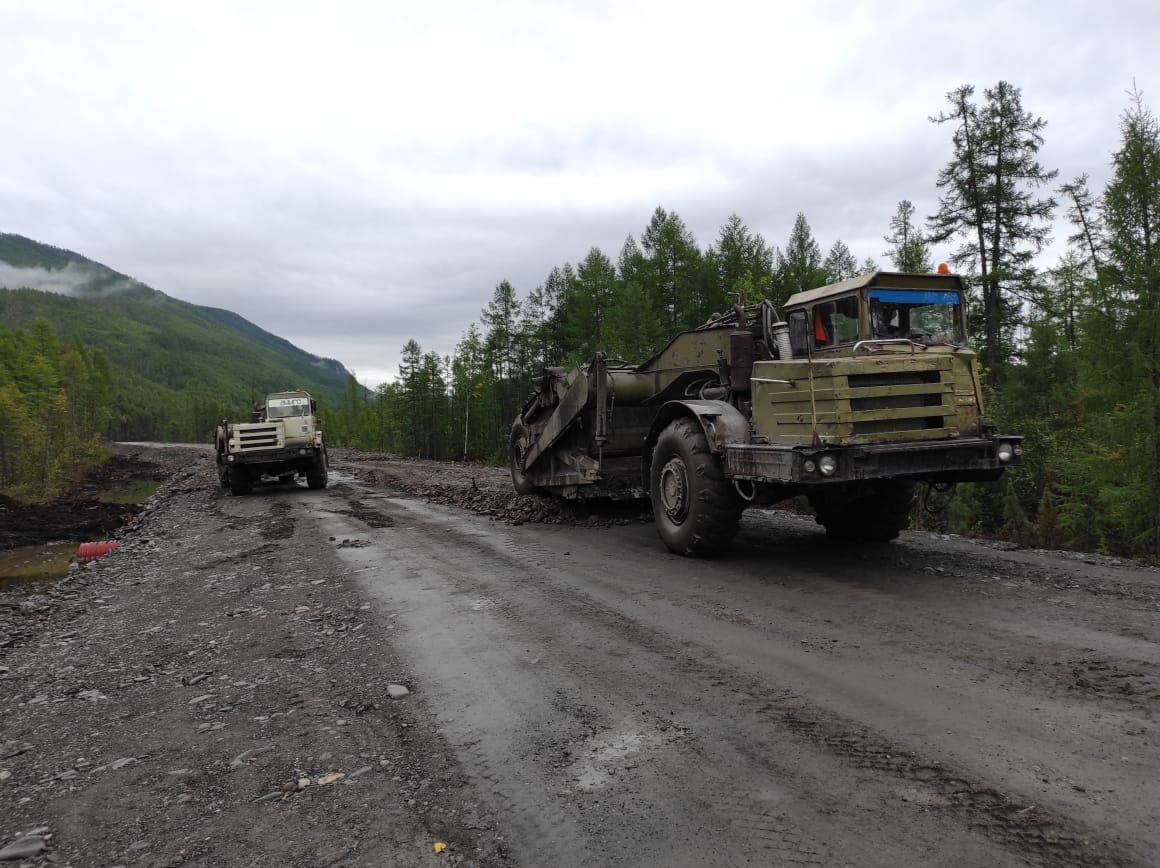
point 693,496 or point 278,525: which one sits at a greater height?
point 693,496

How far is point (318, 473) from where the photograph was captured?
19.0 metres

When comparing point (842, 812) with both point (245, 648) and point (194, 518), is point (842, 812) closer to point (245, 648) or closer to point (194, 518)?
point (245, 648)

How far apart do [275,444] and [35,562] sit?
555cm

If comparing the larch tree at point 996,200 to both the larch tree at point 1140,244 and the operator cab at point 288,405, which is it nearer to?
the larch tree at point 1140,244

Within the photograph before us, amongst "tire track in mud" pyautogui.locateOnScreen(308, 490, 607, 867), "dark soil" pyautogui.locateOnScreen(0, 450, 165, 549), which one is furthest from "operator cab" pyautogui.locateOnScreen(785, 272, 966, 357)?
"dark soil" pyautogui.locateOnScreen(0, 450, 165, 549)

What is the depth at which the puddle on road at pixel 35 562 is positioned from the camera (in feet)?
42.4

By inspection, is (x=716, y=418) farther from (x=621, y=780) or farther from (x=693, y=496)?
(x=621, y=780)

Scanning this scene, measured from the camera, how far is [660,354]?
9797 mm

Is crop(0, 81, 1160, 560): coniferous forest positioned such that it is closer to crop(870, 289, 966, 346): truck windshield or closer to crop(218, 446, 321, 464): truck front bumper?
crop(870, 289, 966, 346): truck windshield

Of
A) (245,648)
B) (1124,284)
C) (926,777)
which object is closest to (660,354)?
(245,648)

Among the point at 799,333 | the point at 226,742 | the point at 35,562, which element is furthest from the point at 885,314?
the point at 35,562

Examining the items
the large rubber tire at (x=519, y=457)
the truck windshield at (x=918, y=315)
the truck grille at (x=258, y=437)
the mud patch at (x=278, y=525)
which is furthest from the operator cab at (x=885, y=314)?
the truck grille at (x=258, y=437)

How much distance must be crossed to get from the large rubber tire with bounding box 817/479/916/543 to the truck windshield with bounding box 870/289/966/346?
1600 millimetres

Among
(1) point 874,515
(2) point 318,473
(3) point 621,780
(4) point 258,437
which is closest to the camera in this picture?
(3) point 621,780
